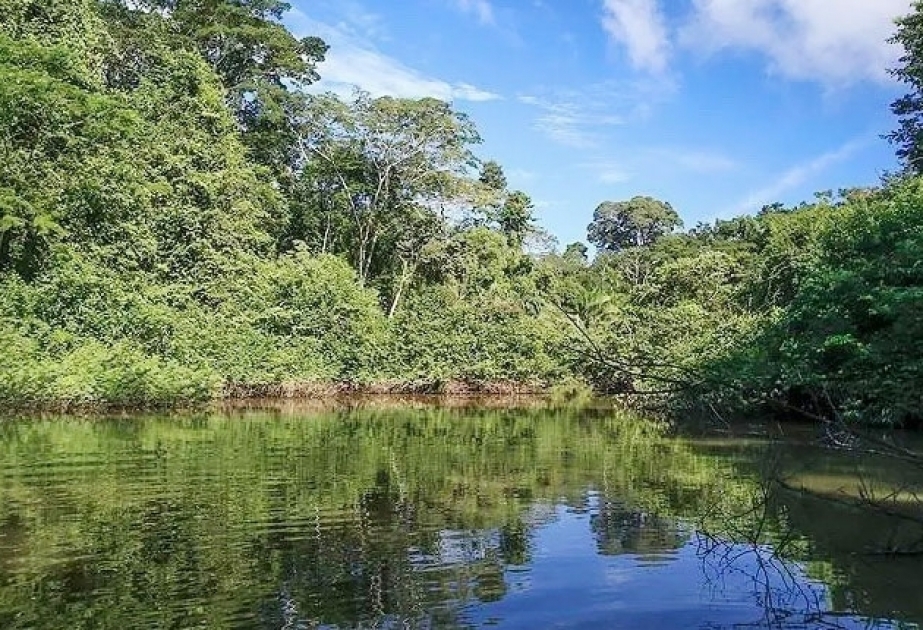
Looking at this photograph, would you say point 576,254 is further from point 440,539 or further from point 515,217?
point 440,539

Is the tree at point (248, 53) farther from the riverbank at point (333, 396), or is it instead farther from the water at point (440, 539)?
A: the water at point (440, 539)

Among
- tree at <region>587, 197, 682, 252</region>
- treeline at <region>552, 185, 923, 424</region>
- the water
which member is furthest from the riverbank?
tree at <region>587, 197, 682, 252</region>

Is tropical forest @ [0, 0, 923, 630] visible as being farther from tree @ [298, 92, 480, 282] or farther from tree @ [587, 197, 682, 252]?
tree @ [587, 197, 682, 252]

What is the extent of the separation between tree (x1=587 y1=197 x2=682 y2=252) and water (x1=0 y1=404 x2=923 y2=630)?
4698 centimetres

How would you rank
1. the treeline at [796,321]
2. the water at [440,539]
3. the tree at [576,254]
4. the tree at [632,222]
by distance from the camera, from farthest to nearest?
the tree at [632,222]
the tree at [576,254]
the treeline at [796,321]
the water at [440,539]

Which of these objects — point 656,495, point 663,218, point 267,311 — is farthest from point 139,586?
point 663,218

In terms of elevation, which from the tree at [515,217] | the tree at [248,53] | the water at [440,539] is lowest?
the water at [440,539]

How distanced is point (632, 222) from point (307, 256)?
1258 inches

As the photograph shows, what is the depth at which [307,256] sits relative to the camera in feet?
118

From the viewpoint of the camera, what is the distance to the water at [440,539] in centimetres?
613

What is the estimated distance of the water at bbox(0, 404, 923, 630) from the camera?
6133mm

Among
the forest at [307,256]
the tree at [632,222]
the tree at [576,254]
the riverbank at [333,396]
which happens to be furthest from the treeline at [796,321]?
the tree at [632,222]

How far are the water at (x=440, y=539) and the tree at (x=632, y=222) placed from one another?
47.0m

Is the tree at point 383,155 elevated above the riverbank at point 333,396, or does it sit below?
above
